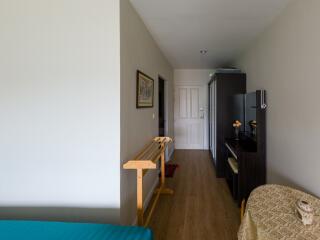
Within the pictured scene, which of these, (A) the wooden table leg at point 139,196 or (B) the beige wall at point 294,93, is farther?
(A) the wooden table leg at point 139,196

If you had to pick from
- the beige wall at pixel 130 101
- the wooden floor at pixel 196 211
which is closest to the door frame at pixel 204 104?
the wooden floor at pixel 196 211

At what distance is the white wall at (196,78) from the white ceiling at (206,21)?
2.43 m

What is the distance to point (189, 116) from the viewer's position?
6926 millimetres

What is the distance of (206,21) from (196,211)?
8.10 feet

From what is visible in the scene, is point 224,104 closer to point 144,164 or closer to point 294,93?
point 294,93

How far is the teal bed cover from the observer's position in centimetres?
151

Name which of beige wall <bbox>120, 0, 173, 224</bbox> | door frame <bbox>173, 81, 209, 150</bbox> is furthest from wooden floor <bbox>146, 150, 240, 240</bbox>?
door frame <bbox>173, 81, 209, 150</bbox>

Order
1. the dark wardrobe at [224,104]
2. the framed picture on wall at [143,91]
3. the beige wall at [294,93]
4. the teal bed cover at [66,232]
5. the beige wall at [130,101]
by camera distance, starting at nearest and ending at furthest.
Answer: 1. the teal bed cover at [66,232]
2. the beige wall at [294,93]
3. the beige wall at [130,101]
4. the framed picture on wall at [143,91]
5. the dark wardrobe at [224,104]

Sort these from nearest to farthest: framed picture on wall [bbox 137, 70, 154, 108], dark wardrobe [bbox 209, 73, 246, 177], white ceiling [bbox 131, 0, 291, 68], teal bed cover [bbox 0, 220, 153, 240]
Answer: teal bed cover [bbox 0, 220, 153, 240], white ceiling [bbox 131, 0, 291, 68], framed picture on wall [bbox 137, 70, 154, 108], dark wardrobe [bbox 209, 73, 246, 177]

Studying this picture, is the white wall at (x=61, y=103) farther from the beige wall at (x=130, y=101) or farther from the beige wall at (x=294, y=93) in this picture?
the beige wall at (x=294, y=93)

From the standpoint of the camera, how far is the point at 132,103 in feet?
8.25

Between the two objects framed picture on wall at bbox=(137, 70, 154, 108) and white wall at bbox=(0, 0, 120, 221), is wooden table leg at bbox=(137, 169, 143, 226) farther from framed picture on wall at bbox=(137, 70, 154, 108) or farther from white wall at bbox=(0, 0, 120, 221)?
framed picture on wall at bbox=(137, 70, 154, 108)

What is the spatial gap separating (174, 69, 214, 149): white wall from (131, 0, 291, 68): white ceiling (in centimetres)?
243

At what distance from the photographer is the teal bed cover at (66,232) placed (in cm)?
151
